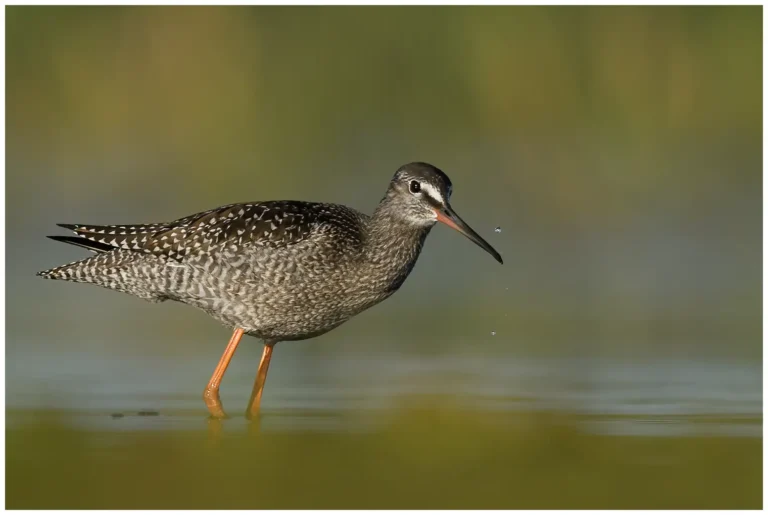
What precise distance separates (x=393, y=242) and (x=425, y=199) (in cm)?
42

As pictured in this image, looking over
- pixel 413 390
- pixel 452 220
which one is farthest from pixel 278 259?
pixel 413 390

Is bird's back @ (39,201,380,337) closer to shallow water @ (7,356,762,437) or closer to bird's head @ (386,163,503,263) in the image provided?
bird's head @ (386,163,503,263)

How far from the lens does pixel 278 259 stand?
10039 mm

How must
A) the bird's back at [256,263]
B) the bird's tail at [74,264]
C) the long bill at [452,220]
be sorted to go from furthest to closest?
the bird's tail at [74,264], the long bill at [452,220], the bird's back at [256,263]

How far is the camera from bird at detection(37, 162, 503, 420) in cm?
1004

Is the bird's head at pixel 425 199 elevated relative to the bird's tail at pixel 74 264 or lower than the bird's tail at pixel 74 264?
elevated

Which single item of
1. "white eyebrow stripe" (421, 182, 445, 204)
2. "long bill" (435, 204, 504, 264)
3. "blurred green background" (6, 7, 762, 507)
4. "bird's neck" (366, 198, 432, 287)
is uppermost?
"white eyebrow stripe" (421, 182, 445, 204)

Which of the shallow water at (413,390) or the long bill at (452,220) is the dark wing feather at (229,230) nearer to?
the long bill at (452,220)

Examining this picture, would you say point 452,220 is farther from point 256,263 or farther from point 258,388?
point 258,388

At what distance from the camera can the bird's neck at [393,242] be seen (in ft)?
33.8

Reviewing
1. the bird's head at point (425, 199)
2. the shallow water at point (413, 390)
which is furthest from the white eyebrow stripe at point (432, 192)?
the shallow water at point (413, 390)

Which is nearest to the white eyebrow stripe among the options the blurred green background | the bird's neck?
the bird's neck

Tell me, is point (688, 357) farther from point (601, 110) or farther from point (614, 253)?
point (601, 110)

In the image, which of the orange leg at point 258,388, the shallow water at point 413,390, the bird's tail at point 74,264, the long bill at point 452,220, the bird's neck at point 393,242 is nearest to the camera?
the shallow water at point 413,390
